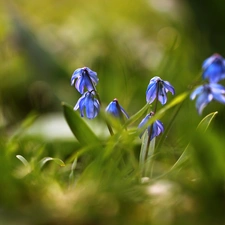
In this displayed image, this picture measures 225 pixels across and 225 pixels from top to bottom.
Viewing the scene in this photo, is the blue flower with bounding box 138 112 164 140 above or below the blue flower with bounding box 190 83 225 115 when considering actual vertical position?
below

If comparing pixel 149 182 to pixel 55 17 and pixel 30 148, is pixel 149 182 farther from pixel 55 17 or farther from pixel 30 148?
pixel 55 17

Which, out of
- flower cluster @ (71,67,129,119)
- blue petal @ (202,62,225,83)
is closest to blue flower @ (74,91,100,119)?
flower cluster @ (71,67,129,119)

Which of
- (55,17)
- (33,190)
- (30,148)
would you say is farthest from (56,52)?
(33,190)

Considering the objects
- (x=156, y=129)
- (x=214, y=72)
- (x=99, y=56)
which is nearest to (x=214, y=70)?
(x=214, y=72)

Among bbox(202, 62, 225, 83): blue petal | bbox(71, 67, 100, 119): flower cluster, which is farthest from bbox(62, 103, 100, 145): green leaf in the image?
bbox(202, 62, 225, 83): blue petal

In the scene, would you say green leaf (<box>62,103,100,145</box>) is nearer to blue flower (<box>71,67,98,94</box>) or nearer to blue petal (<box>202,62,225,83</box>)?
blue flower (<box>71,67,98,94</box>)

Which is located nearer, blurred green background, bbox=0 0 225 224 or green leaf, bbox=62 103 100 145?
green leaf, bbox=62 103 100 145

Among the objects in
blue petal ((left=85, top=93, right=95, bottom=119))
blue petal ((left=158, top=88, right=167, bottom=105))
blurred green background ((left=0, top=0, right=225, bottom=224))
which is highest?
blurred green background ((left=0, top=0, right=225, bottom=224))
